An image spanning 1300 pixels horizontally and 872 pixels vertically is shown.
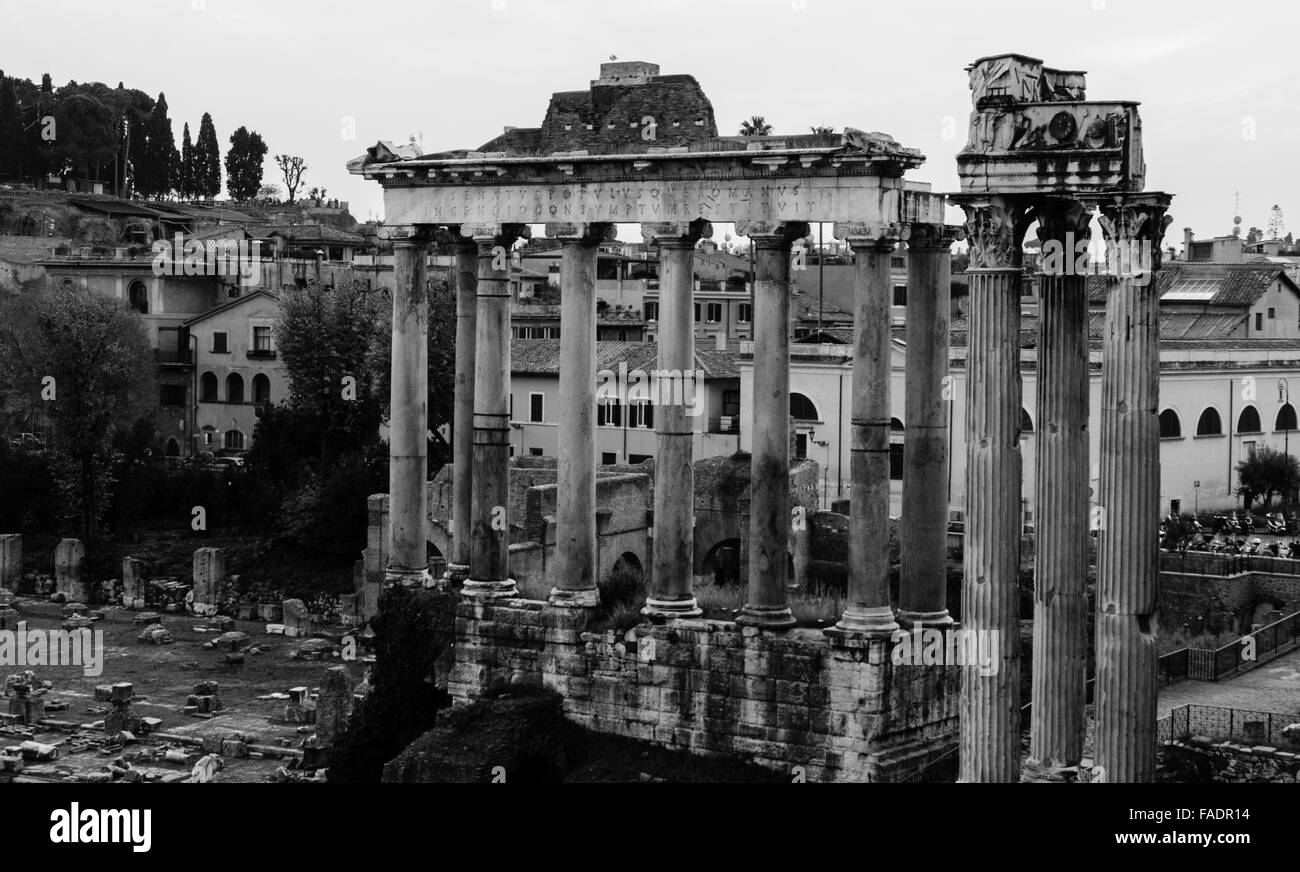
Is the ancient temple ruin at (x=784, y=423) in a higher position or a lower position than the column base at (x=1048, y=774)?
higher

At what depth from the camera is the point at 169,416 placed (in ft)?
246

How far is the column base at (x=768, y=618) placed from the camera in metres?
28.3

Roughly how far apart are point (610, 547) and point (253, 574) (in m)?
16.1

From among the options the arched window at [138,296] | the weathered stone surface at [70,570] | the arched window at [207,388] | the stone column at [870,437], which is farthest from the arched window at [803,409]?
the arched window at [138,296]

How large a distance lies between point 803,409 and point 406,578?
79.4ft

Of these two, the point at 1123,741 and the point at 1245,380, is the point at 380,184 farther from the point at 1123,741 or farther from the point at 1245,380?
the point at 1245,380

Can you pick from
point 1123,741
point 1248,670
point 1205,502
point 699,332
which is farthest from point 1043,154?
point 699,332

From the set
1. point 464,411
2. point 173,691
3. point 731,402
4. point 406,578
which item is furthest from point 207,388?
point 406,578

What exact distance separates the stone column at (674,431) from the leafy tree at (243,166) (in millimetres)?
107624

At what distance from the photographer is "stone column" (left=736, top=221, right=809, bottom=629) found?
28.1 meters

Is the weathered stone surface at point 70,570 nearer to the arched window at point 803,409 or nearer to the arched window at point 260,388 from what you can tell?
the arched window at point 260,388

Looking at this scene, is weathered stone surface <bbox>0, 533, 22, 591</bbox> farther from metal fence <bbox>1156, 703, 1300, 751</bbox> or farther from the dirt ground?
metal fence <bbox>1156, 703, 1300, 751</bbox>

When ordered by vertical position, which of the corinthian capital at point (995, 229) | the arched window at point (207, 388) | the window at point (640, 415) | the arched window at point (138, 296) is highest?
the arched window at point (138, 296)
